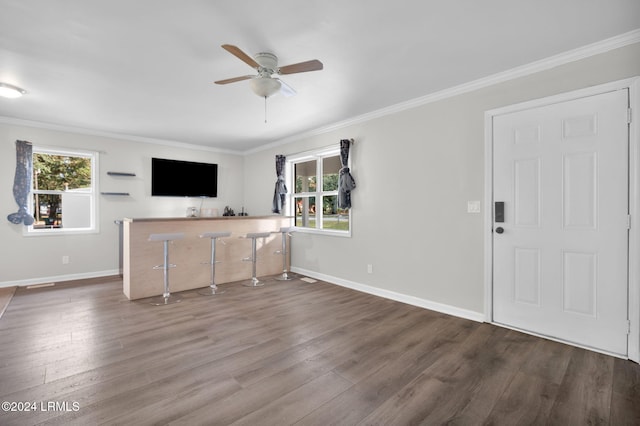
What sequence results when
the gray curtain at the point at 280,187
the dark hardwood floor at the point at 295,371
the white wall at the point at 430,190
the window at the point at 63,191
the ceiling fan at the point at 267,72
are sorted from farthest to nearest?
the gray curtain at the point at 280,187 < the window at the point at 63,191 < the white wall at the point at 430,190 < the ceiling fan at the point at 267,72 < the dark hardwood floor at the point at 295,371

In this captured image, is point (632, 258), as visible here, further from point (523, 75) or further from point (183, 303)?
point (183, 303)

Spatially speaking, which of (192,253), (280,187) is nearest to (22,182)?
(192,253)

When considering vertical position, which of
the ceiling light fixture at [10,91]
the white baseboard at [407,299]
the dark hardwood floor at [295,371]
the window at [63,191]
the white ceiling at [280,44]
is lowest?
the dark hardwood floor at [295,371]

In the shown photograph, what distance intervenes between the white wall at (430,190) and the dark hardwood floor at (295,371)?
503 mm

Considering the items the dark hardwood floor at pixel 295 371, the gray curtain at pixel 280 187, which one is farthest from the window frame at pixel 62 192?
the gray curtain at pixel 280 187

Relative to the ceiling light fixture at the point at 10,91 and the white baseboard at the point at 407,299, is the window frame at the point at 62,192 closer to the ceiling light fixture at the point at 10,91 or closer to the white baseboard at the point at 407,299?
the ceiling light fixture at the point at 10,91

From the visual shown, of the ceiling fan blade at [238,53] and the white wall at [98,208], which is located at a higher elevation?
the ceiling fan blade at [238,53]

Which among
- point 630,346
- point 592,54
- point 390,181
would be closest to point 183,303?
point 390,181

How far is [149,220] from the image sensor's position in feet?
13.0

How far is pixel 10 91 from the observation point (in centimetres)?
328

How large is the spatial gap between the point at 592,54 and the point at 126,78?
4.34m

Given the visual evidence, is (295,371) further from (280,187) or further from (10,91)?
(10,91)

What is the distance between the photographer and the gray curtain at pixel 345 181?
4.40m

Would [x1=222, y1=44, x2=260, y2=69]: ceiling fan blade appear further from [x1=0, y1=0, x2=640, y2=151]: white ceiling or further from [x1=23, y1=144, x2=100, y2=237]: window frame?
[x1=23, y1=144, x2=100, y2=237]: window frame
